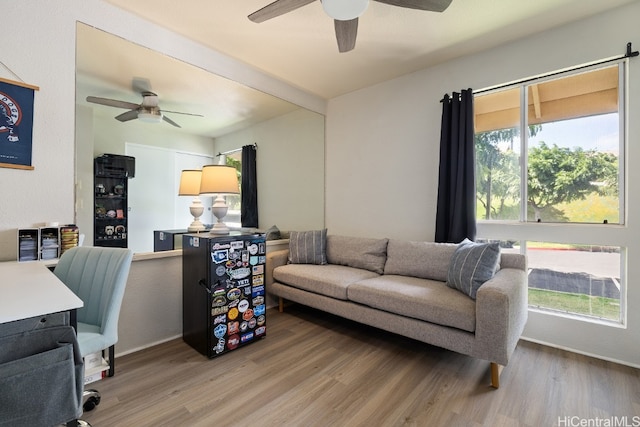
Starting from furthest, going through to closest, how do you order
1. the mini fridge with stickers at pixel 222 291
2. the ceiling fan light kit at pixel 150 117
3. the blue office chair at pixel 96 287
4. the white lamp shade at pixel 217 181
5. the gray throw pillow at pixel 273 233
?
the gray throw pillow at pixel 273 233 → the white lamp shade at pixel 217 181 → the ceiling fan light kit at pixel 150 117 → the mini fridge with stickers at pixel 222 291 → the blue office chair at pixel 96 287

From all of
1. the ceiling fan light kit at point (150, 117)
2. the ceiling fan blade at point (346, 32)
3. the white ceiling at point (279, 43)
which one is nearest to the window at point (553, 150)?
the white ceiling at point (279, 43)

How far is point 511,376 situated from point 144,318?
2807 mm

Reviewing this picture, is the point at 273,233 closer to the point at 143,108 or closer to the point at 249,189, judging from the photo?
the point at 249,189

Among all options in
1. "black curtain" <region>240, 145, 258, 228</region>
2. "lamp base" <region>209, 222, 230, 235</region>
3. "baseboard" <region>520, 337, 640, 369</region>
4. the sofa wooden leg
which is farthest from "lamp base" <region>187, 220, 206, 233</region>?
"baseboard" <region>520, 337, 640, 369</region>

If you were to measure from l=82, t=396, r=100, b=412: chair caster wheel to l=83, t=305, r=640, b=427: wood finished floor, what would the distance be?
0.10ft

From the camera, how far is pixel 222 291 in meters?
2.26

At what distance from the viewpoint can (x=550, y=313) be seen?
2.47 meters

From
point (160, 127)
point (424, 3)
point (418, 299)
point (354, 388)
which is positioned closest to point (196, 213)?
point (160, 127)

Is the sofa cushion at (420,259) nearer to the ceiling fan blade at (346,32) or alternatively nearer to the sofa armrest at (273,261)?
the sofa armrest at (273,261)

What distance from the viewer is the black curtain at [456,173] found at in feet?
8.91

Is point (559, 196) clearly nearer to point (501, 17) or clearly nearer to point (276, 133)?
point (501, 17)

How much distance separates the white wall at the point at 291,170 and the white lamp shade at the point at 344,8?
73.5 inches

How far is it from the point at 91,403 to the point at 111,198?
4.50 feet

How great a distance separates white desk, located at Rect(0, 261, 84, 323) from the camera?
0.94m
